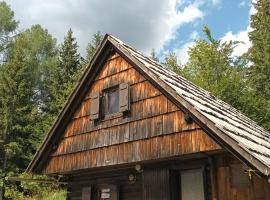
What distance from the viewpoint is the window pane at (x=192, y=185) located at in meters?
9.93

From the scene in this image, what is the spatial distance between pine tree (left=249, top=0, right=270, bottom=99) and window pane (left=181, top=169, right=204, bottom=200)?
19.5m

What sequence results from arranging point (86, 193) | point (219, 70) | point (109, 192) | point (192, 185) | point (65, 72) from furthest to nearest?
point (65, 72), point (219, 70), point (86, 193), point (109, 192), point (192, 185)

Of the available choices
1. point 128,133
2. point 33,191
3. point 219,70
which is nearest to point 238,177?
point 128,133

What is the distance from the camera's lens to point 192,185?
397 inches

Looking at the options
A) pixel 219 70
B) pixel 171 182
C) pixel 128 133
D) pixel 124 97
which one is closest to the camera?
pixel 171 182

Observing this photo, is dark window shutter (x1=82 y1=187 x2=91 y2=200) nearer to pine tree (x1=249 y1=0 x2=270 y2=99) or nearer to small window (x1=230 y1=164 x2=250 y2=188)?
small window (x1=230 y1=164 x2=250 y2=188)

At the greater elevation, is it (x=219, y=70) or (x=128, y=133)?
(x=219, y=70)

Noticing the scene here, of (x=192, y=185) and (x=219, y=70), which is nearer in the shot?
(x=192, y=185)

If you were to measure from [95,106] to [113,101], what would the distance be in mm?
Result: 576

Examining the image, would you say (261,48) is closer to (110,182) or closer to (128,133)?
(110,182)

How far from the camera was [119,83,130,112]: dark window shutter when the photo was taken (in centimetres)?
1145

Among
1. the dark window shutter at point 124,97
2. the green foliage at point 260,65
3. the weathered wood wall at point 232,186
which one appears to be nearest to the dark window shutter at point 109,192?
the dark window shutter at point 124,97

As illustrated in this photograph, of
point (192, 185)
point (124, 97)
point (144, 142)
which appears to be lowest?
point (192, 185)

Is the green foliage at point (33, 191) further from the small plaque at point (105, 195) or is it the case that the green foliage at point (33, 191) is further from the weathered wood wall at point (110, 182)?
the small plaque at point (105, 195)
